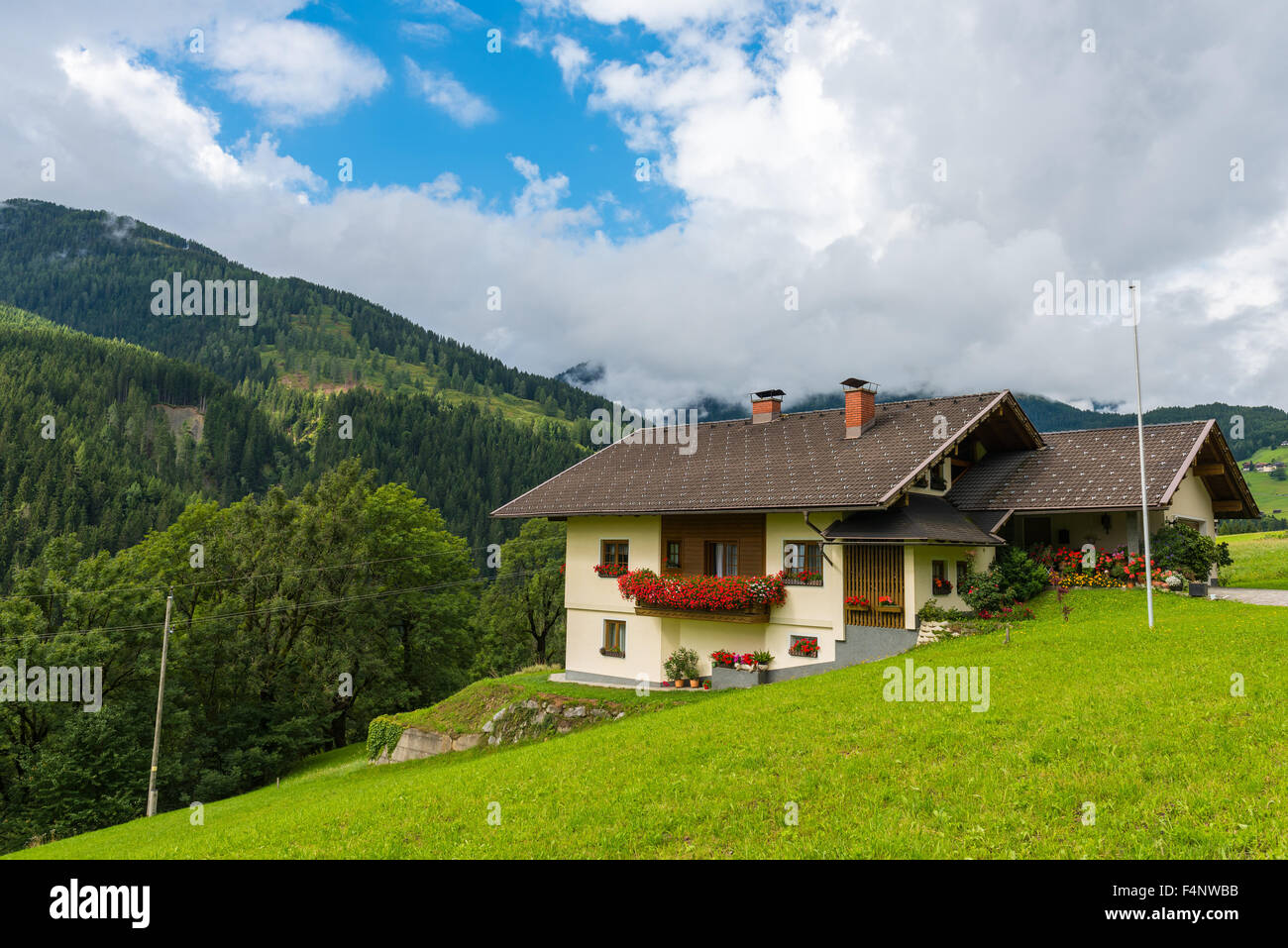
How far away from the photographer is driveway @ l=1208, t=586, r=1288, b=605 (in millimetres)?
20703

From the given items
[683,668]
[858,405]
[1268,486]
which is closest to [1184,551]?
[858,405]

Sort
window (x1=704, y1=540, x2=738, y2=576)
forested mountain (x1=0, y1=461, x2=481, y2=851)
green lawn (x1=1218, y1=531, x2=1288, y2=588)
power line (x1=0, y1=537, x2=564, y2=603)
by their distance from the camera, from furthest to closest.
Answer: power line (x1=0, y1=537, x2=564, y2=603) → forested mountain (x1=0, y1=461, x2=481, y2=851) → green lawn (x1=1218, y1=531, x2=1288, y2=588) → window (x1=704, y1=540, x2=738, y2=576)

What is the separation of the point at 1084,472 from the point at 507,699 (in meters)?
20.5

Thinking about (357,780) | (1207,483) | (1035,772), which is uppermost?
(1207,483)

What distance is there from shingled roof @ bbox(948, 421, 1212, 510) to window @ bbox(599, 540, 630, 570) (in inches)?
463

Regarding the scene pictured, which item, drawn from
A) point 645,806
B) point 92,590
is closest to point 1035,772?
point 645,806

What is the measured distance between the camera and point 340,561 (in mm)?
41469

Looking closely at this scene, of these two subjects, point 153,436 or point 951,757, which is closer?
point 951,757

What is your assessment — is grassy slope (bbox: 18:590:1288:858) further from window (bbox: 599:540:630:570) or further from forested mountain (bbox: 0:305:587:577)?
forested mountain (bbox: 0:305:587:577)

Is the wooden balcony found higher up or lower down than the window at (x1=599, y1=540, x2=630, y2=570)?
lower down

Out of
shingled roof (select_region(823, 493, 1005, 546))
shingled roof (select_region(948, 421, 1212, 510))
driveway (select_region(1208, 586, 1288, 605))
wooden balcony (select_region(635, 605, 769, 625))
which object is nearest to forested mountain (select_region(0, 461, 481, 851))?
wooden balcony (select_region(635, 605, 769, 625))

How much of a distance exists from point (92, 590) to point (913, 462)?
126ft

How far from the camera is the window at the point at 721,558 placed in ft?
84.8
